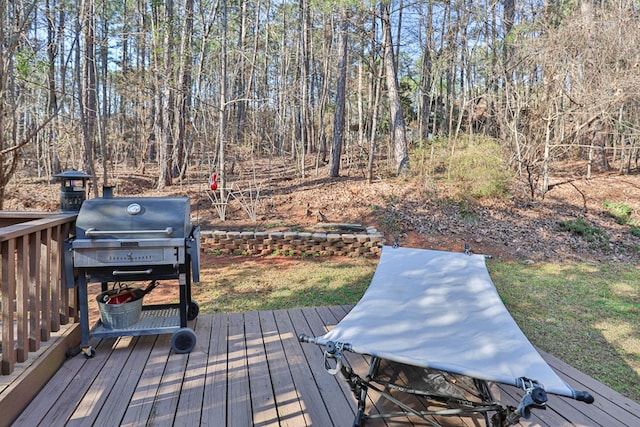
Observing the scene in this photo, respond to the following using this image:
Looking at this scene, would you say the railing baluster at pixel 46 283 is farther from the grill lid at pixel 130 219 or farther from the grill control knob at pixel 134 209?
the grill control knob at pixel 134 209

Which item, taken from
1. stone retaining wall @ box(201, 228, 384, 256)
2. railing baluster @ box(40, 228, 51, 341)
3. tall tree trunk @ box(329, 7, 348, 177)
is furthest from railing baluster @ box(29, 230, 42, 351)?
tall tree trunk @ box(329, 7, 348, 177)

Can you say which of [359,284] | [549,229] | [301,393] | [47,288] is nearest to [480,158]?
[549,229]

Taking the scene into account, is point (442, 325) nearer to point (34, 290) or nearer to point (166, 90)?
point (34, 290)

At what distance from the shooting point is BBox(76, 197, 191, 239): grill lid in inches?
94.0

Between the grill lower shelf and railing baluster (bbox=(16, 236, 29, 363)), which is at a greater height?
railing baluster (bbox=(16, 236, 29, 363))

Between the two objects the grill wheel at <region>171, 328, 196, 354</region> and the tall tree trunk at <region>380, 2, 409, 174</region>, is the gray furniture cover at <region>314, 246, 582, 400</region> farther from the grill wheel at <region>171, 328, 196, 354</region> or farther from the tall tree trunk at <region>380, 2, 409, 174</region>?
the tall tree trunk at <region>380, 2, 409, 174</region>

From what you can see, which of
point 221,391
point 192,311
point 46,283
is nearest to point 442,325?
Answer: point 221,391

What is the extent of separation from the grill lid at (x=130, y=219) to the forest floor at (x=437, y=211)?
4.52m

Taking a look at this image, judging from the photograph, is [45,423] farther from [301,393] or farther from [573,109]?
[573,109]

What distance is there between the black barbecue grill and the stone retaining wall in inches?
150

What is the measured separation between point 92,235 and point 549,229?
26.3 ft

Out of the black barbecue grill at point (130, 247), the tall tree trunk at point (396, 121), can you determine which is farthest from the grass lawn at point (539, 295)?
the tall tree trunk at point (396, 121)

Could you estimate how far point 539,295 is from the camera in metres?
4.69

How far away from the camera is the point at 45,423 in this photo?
184 cm
